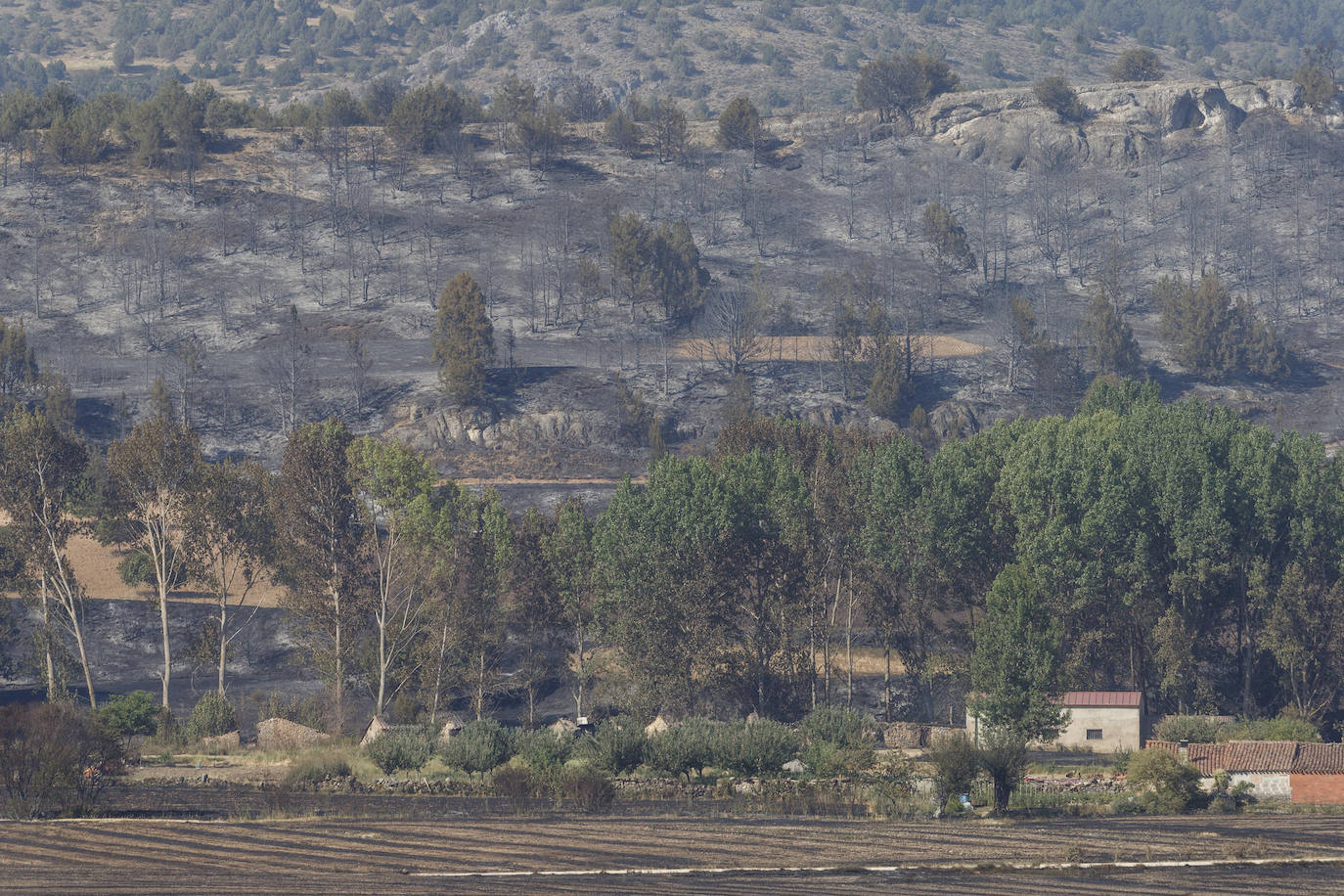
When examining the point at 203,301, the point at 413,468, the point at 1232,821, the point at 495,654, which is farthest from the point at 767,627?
the point at 203,301

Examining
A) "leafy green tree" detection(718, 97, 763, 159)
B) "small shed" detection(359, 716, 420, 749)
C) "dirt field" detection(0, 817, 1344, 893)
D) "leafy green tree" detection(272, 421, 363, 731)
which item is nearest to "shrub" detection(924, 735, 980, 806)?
"dirt field" detection(0, 817, 1344, 893)

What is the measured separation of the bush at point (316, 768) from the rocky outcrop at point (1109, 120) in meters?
148

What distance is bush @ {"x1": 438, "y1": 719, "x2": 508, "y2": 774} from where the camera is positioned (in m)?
53.6

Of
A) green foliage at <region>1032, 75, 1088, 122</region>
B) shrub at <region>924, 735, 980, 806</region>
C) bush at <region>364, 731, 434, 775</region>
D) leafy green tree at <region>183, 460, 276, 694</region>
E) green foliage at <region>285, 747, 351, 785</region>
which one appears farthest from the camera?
green foliage at <region>1032, 75, 1088, 122</region>

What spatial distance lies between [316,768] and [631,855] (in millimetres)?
16999

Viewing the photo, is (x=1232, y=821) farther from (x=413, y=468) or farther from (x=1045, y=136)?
(x=1045, y=136)

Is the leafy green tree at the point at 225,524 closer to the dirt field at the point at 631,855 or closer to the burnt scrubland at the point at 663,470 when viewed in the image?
the burnt scrubland at the point at 663,470

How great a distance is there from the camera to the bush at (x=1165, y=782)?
158 ft

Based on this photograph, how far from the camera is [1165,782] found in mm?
48594

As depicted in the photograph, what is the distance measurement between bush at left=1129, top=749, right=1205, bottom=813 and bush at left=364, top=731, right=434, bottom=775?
71.6ft

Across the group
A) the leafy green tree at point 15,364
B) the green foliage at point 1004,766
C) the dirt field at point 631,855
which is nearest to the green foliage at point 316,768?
the dirt field at point 631,855

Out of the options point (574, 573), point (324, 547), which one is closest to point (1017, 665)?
point (574, 573)

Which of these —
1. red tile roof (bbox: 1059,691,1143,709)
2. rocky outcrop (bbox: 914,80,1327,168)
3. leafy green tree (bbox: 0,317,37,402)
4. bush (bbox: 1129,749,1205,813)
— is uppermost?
rocky outcrop (bbox: 914,80,1327,168)

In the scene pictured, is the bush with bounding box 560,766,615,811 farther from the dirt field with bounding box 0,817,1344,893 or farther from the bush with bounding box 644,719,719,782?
the bush with bounding box 644,719,719,782
